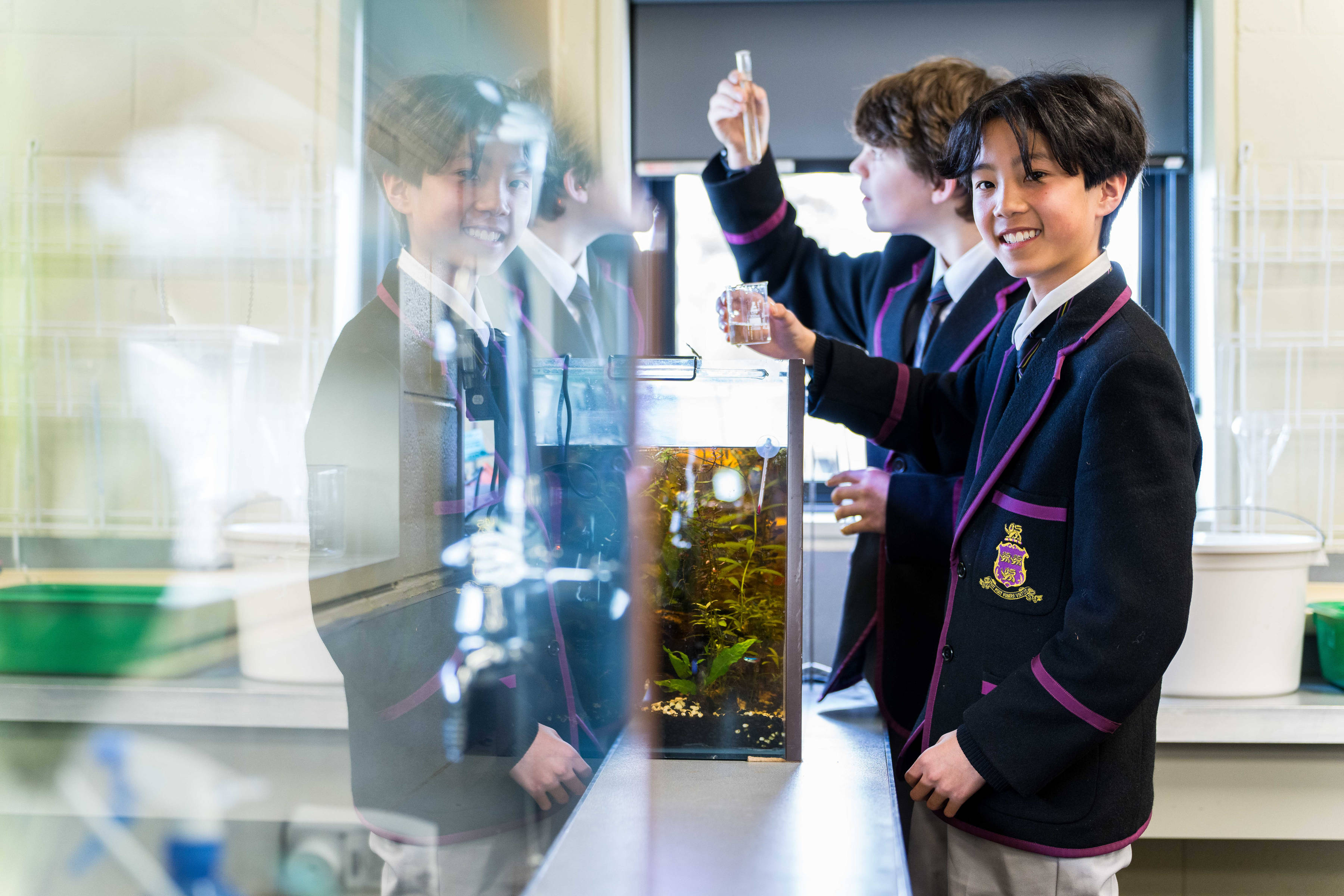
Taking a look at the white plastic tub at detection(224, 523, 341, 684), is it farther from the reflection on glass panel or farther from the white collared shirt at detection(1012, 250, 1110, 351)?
the white collared shirt at detection(1012, 250, 1110, 351)

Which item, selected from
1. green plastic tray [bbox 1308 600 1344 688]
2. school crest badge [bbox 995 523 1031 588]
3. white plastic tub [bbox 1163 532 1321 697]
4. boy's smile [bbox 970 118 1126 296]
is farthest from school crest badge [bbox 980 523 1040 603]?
green plastic tray [bbox 1308 600 1344 688]

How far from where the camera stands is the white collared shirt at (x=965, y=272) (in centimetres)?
112

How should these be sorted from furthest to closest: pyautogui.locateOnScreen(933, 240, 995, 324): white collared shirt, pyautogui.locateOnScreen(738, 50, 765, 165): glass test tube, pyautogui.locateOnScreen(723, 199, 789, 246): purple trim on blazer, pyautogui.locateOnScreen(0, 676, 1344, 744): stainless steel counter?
pyautogui.locateOnScreen(723, 199, 789, 246): purple trim on blazer
pyautogui.locateOnScreen(738, 50, 765, 165): glass test tube
pyautogui.locateOnScreen(933, 240, 995, 324): white collared shirt
pyautogui.locateOnScreen(0, 676, 1344, 744): stainless steel counter

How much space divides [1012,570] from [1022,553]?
0.02 meters

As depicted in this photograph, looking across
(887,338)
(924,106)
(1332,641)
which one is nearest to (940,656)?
(887,338)

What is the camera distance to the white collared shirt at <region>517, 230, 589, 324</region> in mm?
577

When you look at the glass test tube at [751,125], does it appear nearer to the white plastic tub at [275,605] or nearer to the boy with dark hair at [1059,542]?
the boy with dark hair at [1059,542]

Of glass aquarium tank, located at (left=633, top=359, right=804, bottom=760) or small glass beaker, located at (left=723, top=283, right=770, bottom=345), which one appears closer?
glass aquarium tank, located at (left=633, top=359, right=804, bottom=760)

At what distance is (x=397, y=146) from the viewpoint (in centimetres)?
34

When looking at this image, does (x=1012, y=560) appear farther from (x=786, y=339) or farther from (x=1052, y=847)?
(x=786, y=339)

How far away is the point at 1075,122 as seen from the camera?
81 centimetres

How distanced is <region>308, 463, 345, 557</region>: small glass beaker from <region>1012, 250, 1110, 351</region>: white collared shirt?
2.41 feet

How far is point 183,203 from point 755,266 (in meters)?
1.31

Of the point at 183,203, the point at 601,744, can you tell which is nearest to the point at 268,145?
the point at 183,203
